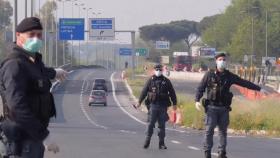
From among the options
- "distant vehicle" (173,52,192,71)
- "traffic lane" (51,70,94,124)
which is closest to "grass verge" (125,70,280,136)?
"traffic lane" (51,70,94,124)

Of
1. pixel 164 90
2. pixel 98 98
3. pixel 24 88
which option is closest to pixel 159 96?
pixel 164 90

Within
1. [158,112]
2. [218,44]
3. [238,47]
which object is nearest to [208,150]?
[158,112]

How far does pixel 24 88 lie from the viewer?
787 cm

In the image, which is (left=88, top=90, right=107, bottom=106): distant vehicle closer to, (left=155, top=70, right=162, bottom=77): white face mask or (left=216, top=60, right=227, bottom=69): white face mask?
(left=155, top=70, right=162, bottom=77): white face mask

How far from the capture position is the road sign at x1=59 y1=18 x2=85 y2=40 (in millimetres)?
76500

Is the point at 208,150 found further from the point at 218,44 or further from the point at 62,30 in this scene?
the point at 218,44

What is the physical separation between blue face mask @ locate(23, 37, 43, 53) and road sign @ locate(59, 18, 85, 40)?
68.4m

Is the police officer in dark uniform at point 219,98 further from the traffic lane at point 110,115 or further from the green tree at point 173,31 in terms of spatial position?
the green tree at point 173,31

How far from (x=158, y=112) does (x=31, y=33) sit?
1034 centimetres

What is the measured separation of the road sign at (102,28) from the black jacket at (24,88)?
230ft

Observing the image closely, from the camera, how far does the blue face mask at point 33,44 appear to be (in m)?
7.87

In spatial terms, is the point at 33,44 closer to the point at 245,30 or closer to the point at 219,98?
the point at 219,98

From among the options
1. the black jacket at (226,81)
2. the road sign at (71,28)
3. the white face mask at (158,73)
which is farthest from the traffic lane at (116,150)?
the road sign at (71,28)

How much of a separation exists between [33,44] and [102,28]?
71606 mm
